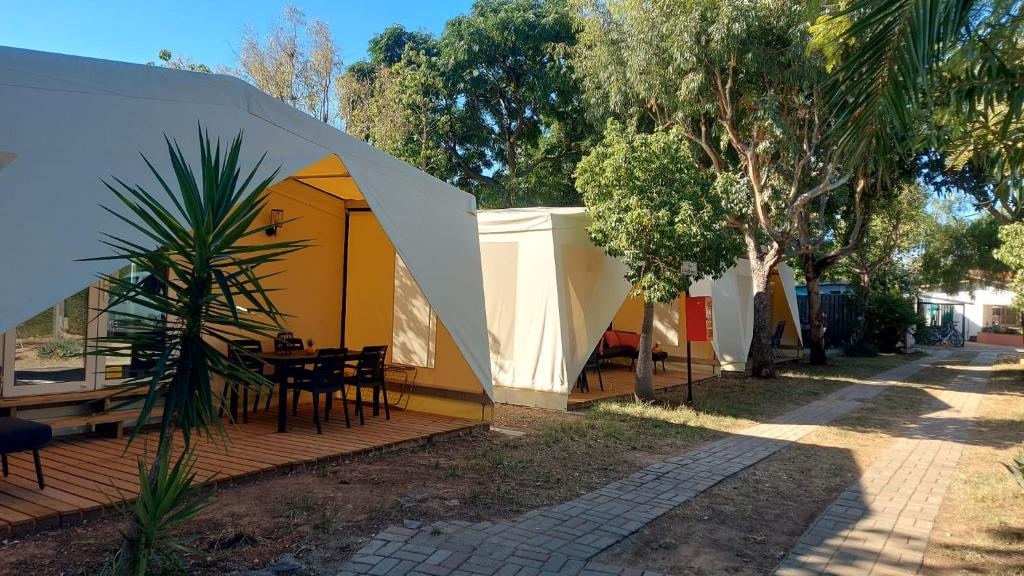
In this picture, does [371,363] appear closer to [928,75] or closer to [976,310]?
[928,75]

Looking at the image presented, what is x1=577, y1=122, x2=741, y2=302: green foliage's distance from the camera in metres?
8.52

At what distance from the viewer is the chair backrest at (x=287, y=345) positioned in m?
7.42

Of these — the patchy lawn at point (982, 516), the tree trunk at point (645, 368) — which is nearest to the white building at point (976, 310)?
the patchy lawn at point (982, 516)

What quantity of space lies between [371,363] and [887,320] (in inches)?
795

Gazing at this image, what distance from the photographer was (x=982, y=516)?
194 inches

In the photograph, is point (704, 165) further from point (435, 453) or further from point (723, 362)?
point (435, 453)

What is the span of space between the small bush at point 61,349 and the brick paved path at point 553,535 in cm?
370

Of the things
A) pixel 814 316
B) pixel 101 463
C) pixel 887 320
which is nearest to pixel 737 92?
pixel 814 316

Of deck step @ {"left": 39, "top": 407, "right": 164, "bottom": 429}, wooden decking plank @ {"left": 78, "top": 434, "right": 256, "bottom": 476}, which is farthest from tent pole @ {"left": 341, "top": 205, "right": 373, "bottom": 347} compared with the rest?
wooden decking plank @ {"left": 78, "top": 434, "right": 256, "bottom": 476}

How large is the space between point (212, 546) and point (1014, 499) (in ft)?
19.4

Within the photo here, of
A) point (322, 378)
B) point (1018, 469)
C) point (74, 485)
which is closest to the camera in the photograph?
point (74, 485)

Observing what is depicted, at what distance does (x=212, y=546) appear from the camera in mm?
3699

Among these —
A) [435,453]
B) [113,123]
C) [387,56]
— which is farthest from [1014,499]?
[387,56]

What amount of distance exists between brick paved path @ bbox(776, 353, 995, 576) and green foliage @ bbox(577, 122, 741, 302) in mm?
3164
